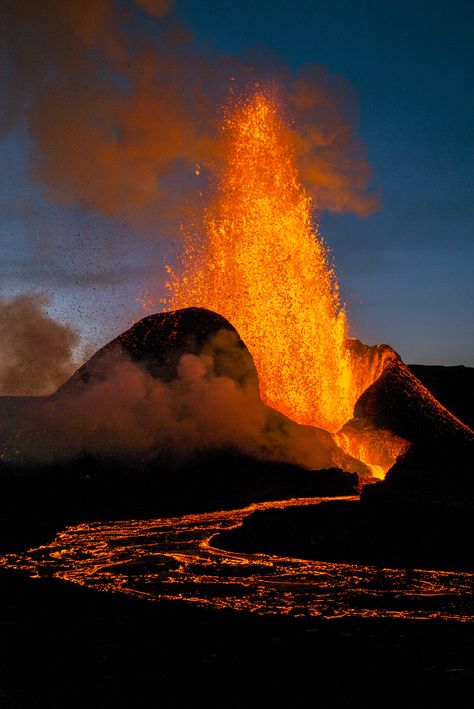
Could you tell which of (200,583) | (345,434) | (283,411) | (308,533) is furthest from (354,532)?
(283,411)

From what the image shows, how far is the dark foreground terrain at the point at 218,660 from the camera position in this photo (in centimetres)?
1279

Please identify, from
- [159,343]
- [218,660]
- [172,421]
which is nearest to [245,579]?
[218,660]

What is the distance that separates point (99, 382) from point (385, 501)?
65.0 m

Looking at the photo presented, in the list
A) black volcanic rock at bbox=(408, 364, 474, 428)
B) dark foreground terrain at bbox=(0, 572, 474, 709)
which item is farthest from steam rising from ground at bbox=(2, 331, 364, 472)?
dark foreground terrain at bbox=(0, 572, 474, 709)

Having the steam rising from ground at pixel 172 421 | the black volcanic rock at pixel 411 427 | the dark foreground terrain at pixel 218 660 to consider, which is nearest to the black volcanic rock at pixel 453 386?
the black volcanic rock at pixel 411 427

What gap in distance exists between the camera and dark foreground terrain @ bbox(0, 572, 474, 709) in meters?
12.8

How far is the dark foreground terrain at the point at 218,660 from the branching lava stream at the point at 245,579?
58.8 inches

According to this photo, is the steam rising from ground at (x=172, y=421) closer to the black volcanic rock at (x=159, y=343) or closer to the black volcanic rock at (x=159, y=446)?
the black volcanic rock at (x=159, y=446)

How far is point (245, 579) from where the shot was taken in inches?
1000

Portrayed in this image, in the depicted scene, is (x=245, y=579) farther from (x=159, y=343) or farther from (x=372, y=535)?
(x=159, y=343)

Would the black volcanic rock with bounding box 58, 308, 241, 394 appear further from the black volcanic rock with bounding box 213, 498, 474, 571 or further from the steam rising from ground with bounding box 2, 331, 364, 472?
the black volcanic rock with bounding box 213, 498, 474, 571

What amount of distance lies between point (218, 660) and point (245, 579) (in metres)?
9.81

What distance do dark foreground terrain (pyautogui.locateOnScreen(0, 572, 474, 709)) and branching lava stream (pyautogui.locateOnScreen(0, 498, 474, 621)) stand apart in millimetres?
1494

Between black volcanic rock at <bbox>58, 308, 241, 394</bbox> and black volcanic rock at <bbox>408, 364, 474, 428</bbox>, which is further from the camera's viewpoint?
black volcanic rock at <bbox>408, 364, 474, 428</bbox>
